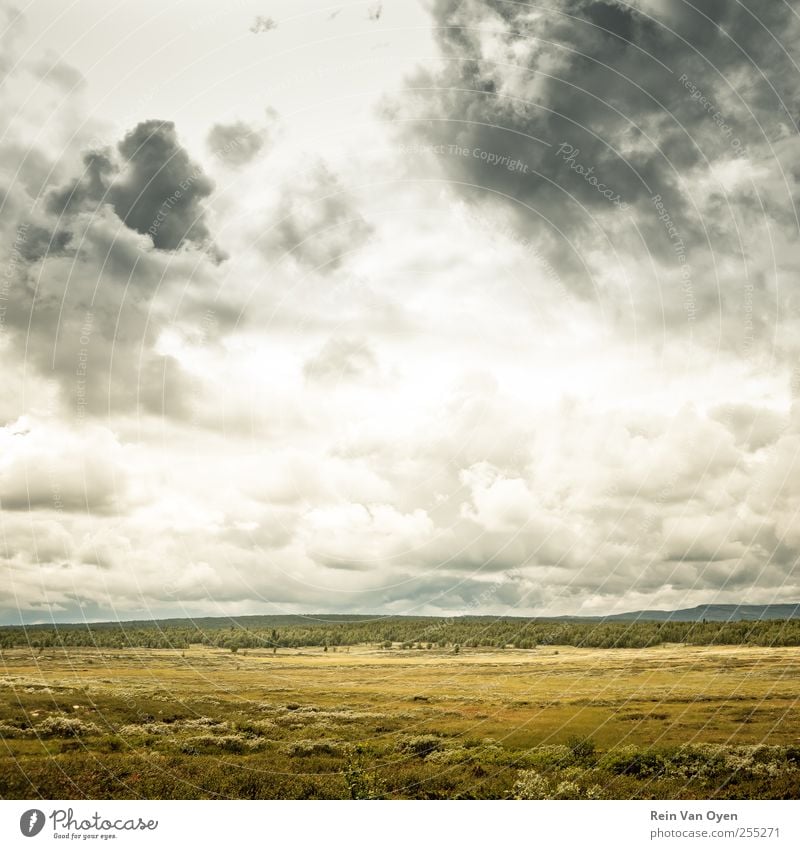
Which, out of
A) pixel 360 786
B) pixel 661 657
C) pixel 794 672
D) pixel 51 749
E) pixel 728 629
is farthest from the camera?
pixel 728 629

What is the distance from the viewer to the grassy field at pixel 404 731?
142 ft

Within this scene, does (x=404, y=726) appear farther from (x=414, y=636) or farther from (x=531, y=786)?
(x=414, y=636)

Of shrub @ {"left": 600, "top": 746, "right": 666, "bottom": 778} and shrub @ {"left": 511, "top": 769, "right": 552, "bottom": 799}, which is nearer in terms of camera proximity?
shrub @ {"left": 511, "top": 769, "right": 552, "bottom": 799}

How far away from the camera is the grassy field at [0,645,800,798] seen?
43.2 metres

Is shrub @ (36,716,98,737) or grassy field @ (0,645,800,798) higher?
shrub @ (36,716,98,737)

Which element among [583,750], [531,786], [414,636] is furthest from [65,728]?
[414,636]

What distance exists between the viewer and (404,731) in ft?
207

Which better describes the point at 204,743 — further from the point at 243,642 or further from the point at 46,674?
the point at 243,642

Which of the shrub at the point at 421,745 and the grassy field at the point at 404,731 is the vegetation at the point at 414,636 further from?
the shrub at the point at 421,745

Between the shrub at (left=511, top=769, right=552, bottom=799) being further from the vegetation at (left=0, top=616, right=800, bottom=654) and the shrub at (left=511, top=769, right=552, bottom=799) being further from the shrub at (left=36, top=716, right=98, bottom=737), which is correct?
the vegetation at (left=0, top=616, right=800, bottom=654)

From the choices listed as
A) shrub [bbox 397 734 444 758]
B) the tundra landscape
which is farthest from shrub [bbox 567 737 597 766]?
shrub [bbox 397 734 444 758]
